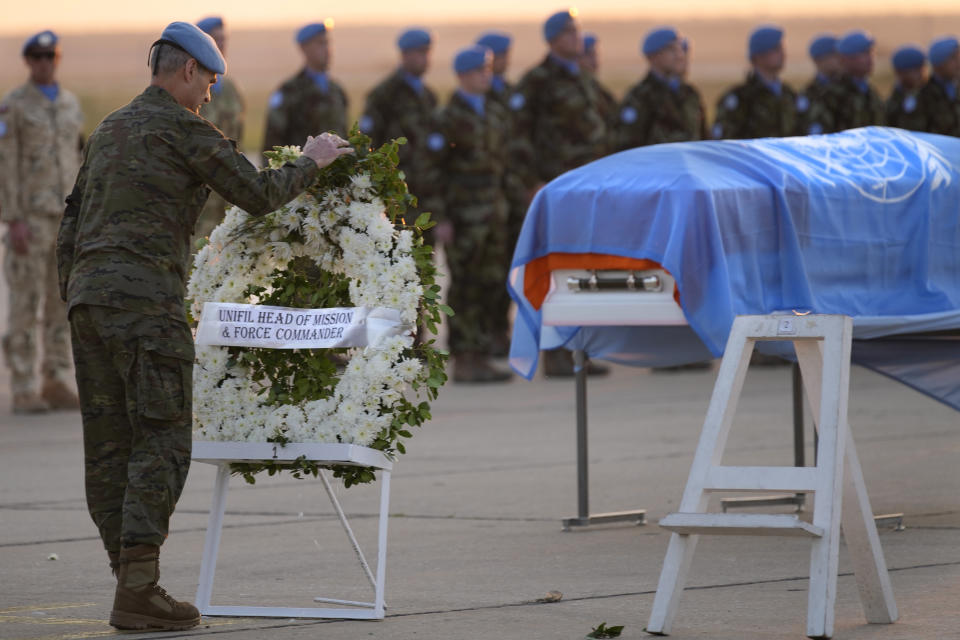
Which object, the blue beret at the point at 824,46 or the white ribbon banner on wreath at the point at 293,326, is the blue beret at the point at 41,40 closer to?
the white ribbon banner on wreath at the point at 293,326

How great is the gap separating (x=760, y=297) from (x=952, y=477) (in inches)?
95.0

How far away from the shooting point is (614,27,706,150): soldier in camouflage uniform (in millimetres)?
15719

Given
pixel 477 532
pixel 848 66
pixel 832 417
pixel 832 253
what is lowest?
pixel 477 532

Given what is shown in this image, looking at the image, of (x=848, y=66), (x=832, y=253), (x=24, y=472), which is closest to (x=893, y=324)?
(x=832, y=253)

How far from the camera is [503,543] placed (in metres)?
7.43

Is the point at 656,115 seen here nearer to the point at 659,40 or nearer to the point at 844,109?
the point at 659,40

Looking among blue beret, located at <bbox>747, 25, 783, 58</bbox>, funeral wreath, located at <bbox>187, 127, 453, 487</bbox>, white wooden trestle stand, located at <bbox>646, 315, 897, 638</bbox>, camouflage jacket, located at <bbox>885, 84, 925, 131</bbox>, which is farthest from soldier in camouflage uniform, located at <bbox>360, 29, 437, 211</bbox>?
white wooden trestle stand, located at <bbox>646, 315, 897, 638</bbox>

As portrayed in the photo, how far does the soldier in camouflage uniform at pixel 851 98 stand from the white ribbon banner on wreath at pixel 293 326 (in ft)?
36.1

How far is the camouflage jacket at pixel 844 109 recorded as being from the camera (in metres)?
16.5

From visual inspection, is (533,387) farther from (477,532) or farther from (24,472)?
(477,532)

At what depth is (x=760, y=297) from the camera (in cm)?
730

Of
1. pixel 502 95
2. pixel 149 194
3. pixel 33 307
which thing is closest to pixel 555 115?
pixel 502 95

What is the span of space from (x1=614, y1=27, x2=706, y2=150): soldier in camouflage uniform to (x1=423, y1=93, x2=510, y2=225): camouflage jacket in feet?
4.11

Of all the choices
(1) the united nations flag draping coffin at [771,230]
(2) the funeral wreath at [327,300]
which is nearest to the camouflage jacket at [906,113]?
(1) the united nations flag draping coffin at [771,230]
